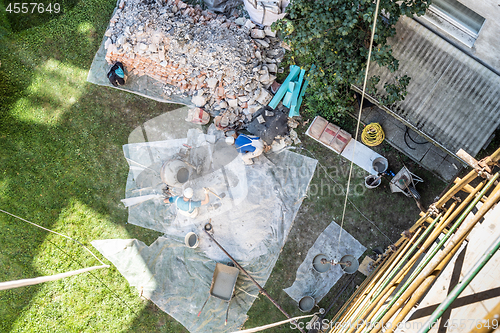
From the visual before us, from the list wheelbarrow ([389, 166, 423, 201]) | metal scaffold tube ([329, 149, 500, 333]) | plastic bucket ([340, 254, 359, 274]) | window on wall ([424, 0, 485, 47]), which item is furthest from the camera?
wheelbarrow ([389, 166, 423, 201])

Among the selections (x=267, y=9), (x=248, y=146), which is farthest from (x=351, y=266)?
(x=267, y=9)

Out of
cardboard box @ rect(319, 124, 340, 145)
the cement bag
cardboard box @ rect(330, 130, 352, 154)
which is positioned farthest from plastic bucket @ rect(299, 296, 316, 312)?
the cement bag

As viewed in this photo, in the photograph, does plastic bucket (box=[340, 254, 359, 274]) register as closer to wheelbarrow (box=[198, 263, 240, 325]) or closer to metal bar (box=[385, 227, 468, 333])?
wheelbarrow (box=[198, 263, 240, 325])

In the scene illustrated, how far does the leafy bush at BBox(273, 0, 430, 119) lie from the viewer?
6.10 m

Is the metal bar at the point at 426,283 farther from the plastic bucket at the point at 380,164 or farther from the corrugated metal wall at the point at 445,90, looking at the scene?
the plastic bucket at the point at 380,164

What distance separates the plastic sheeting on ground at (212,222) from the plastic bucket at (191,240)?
194mm

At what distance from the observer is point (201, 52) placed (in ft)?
28.3

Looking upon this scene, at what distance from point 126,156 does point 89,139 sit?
1211mm

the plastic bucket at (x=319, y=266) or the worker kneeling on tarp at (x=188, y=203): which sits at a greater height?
the plastic bucket at (x=319, y=266)

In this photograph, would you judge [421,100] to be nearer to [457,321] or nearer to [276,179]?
[276,179]

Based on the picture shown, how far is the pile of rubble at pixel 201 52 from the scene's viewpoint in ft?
28.3

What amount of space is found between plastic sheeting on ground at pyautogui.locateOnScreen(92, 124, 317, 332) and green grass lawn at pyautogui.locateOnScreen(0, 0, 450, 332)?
1.00 feet

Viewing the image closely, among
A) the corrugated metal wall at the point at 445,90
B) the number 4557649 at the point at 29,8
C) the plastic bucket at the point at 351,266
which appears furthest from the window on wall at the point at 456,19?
the number 4557649 at the point at 29,8

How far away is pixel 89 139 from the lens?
947 centimetres
